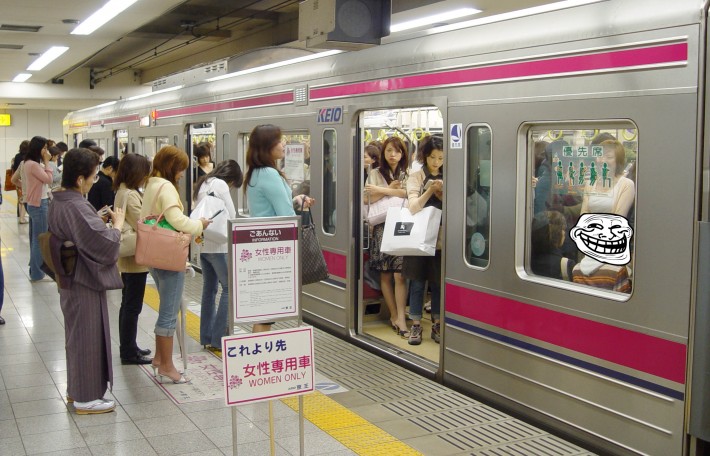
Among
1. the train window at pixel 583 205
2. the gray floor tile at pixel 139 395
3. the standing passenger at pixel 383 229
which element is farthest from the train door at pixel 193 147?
the train window at pixel 583 205

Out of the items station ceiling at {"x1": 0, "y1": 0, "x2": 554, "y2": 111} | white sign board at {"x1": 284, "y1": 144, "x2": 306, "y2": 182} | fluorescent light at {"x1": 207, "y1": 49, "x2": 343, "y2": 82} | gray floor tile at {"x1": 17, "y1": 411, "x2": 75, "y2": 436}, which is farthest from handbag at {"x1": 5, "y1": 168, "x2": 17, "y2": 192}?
gray floor tile at {"x1": 17, "y1": 411, "x2": 75, "y2": 436}

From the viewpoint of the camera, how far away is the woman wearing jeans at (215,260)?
5961mm

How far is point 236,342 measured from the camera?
3627 millimetres

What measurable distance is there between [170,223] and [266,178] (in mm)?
684

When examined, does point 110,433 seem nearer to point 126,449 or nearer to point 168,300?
point 126,449

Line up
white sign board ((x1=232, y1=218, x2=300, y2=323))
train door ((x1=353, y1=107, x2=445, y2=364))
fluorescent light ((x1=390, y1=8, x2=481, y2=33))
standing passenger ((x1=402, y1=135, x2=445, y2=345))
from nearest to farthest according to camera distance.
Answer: white sign board ((x1=232, y1=218, x2=300, y2=323)) < standing passenger ((x1=402, y1=135, x2=445, y2=345)) < train door ((x1=353, y1=107, x2=445, y2=364)) < fluorescent light ((x1=390, y1=8, x2=481, y2=33))

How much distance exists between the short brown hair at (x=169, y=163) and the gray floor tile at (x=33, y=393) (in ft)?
5.23

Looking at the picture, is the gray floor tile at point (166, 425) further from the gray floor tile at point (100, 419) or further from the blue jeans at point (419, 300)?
the blue jeans at point (419, 300)

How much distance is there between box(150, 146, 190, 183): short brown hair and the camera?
5504mm

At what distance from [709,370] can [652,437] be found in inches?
19.6

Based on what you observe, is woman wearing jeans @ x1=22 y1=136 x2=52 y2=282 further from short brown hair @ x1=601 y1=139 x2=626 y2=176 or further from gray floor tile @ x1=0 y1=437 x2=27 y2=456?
short brown hair @ x1=601 y1=139 x2=626 y2=176

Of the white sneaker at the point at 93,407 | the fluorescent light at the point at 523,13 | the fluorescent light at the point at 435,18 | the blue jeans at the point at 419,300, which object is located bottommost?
the white sneaker at the point at 93,407

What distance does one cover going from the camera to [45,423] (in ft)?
15.7

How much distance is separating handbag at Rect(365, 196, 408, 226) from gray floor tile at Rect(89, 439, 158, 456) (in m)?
3.12
